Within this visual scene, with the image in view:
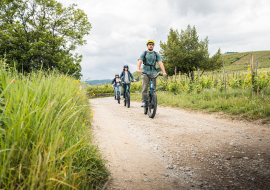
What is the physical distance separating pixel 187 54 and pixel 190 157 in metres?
29.3

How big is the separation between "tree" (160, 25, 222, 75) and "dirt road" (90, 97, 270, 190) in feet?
86.7

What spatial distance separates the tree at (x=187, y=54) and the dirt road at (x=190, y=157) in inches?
1041

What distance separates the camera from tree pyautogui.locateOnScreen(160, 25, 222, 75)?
96.5ft

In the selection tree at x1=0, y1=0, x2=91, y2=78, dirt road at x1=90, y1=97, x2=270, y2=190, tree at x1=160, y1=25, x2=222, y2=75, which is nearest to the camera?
dirt road at x1=90, y1=97, x2=270, y2=190

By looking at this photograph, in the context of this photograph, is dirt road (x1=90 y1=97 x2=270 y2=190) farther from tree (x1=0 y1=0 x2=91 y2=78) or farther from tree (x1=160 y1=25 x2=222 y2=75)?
tree (x1=160 y1=25 x2=222 y2=75)

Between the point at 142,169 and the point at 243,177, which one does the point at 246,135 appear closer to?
the point at 243,177

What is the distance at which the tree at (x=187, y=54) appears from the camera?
1158 inches

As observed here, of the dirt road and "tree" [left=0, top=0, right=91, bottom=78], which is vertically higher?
"tree" [left=0, top=0, right=91, bottom=78]

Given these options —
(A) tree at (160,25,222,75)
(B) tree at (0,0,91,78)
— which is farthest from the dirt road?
(A) tree at (160,25,222,75)

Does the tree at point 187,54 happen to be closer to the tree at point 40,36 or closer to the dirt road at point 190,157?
the tree at point 40,36

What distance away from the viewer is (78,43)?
77.1 feet

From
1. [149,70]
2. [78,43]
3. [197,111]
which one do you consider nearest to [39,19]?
[78,43]

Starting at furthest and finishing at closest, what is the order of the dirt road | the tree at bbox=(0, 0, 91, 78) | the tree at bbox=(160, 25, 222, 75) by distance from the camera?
1. the tree at bbox=(160, 25, 222, 75)
2. the tree at bbox=(0, 0, 91, 78)
3. the dirt road

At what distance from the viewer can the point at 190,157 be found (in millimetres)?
2707
